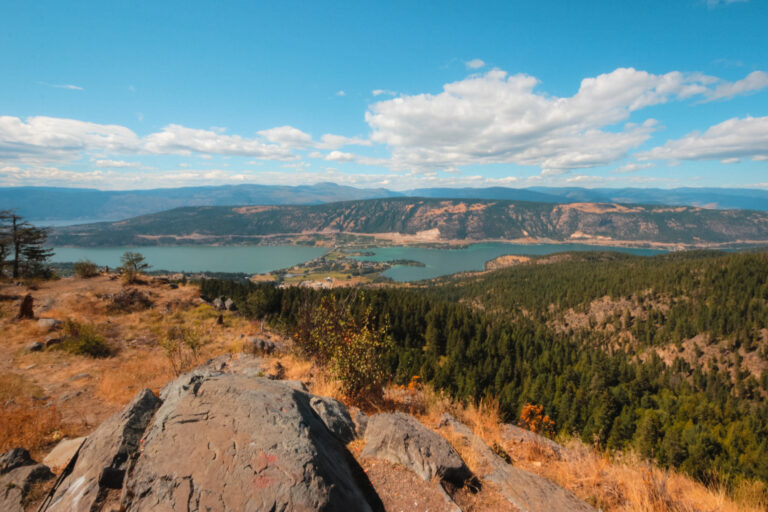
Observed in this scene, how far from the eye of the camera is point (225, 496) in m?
4.48

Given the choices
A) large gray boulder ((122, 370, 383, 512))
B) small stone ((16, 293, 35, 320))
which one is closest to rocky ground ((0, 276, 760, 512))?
large gray boulder ((122, 370, 383, 512))

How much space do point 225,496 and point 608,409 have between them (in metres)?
54.8

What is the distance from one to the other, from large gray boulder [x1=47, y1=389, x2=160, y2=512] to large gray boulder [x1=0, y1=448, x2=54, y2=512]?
1.99ft

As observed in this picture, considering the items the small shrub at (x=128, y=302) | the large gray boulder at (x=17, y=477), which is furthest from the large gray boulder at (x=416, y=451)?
the small shrub at (x=128, y=302)

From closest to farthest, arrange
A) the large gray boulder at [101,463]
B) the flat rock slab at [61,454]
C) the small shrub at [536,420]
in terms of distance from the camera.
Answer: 1. the large gray boulder at [101,463]
2. the flat rock slab at [61,454]
3. the small shrub at [536,420]

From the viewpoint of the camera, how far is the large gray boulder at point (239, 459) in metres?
4.47

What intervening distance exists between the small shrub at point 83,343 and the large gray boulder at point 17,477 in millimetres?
14015

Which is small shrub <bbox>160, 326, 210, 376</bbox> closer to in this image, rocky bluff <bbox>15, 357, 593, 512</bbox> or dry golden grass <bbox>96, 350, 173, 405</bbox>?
dry golden grass <bbox>96, 350, 173, 405</bbox>

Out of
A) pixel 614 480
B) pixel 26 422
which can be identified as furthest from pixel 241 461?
pixel 26 422

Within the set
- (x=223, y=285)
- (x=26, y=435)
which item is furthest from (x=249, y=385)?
(x=223, y=285)

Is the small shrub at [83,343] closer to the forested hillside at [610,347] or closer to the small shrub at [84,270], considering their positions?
the forested hillside at [610,347]

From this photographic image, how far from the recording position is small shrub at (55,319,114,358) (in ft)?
55.8

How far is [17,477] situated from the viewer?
5.71 meters

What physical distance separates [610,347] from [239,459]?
421ft
